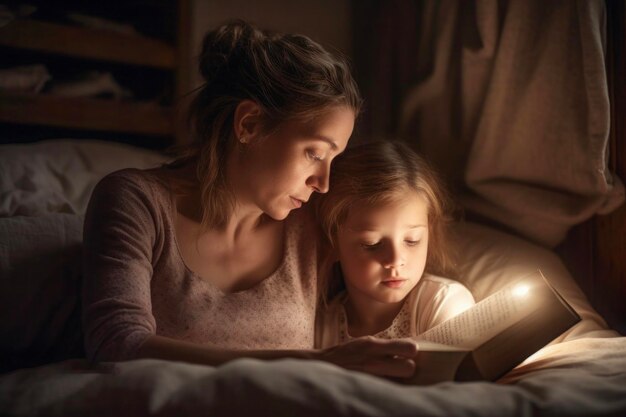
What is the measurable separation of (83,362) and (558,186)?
960mm

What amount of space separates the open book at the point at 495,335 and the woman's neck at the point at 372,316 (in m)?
0.28

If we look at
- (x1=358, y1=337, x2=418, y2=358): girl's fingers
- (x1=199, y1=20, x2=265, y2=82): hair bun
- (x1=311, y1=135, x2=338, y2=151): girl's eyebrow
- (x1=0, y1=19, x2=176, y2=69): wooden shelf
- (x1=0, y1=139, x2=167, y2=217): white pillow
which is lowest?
(x1=0, y1=139, x2=167, y2=217): white pillow

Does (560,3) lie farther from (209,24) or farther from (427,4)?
(209,24)

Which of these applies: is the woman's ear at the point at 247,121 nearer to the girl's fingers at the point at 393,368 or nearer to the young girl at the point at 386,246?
the young girl at the point at 386,246

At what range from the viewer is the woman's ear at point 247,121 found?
100 cm

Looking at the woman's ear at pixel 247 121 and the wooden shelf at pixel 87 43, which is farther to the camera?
the wooden shelf at pixel 87 43

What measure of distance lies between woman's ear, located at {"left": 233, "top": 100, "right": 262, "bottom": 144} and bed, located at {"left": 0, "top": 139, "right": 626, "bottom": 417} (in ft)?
1.19

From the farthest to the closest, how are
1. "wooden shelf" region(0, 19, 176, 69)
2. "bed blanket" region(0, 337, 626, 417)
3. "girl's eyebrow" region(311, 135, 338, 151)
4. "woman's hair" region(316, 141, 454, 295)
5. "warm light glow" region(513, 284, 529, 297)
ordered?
1. "wooden shelf" region(0, 19, 176, 69)
2. "woman's hair" region(316, 141, 454, 295)
3. "girl's eyebrow" region(311, 135, 338, 151)
4. "warm light glow" region(513, 284, 529, 297)
5. "bed blanket" region(0, 337, 626, 417)

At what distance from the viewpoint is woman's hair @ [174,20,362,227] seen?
99 cm

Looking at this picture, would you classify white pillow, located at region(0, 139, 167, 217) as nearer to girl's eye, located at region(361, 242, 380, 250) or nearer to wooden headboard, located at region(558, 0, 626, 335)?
girl's eye, located at region(361, 242, 380, 250)

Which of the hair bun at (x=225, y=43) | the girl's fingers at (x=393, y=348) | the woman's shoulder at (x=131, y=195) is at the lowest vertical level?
the girl's fingers at (x=393, y=348)

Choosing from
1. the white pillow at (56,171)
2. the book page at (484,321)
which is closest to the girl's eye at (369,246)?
the book page at (484,321)

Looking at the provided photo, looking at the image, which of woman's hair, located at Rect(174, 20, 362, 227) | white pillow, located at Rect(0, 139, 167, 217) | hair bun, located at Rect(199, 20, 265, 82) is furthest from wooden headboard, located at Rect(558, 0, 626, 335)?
white pillow, located at Rect(0, 139, 167, 217)

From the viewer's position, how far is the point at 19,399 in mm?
668
